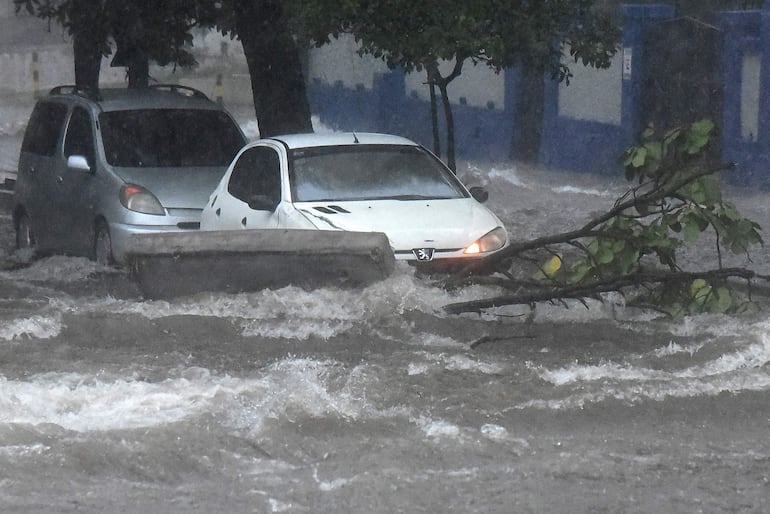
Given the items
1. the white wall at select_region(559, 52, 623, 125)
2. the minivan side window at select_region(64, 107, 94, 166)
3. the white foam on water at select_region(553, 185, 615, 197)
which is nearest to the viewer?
the minivan side window at select_region(64, 107, 94, 166)

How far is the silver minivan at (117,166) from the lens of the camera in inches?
452

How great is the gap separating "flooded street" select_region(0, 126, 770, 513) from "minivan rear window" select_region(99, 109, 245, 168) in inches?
92.8

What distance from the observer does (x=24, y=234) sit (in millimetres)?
13734

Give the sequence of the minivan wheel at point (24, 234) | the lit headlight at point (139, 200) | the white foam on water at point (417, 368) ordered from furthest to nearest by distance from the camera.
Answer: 1. the minivan wheel at point (24, 234)
2. the lit headlight at point (139, 200)
3. the white foam on water at point (417, 368)

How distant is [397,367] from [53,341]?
7.40 feet

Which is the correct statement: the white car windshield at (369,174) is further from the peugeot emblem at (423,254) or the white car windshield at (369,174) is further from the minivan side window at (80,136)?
the minivan side window at (80,136)

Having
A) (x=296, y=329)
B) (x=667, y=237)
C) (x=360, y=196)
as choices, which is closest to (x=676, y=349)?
(x=667, y=237)

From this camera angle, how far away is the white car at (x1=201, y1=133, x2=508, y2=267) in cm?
923

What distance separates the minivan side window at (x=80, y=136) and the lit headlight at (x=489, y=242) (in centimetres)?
424

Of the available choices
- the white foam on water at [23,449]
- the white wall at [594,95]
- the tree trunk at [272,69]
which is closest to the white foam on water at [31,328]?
the white foam on water at [23,449]

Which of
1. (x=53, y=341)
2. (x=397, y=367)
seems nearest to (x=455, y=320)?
(x=397, y=367)

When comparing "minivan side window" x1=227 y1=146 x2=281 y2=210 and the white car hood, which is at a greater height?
"minivan side window" x1=227 y1=146 x2=281 y2=210

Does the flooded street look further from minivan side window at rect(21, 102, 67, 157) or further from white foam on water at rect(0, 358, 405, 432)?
A: minivan side window at rect(21, 102, 67, 157)

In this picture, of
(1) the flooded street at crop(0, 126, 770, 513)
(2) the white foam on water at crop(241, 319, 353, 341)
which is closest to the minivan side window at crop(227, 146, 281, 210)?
(1) the flooded street at crop(0, 126, 770, 513)
